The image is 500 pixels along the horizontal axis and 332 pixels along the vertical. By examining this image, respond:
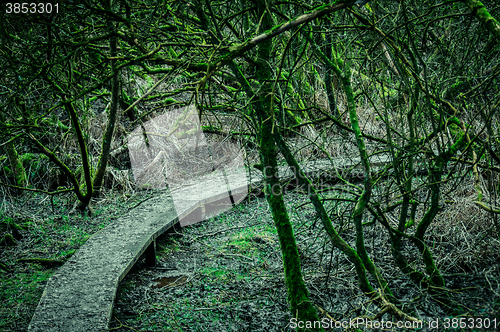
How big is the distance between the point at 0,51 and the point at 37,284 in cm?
229

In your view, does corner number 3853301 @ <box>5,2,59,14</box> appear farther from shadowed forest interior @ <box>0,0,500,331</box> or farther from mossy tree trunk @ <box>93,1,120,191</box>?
mossy tree trunk @ <box>93,1,120,191</box>

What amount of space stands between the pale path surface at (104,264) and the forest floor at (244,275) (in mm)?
273

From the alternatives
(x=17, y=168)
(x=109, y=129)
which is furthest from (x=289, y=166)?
(x=17, y=168)

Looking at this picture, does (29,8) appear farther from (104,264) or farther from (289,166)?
(104,264)

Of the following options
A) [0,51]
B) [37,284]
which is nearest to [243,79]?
[0,51]

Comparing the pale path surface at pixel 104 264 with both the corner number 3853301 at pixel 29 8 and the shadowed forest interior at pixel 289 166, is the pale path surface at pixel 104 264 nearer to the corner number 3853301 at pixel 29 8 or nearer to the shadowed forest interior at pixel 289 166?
the shadowed forest interior at pixel 289 166

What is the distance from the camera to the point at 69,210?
5855 millimetres

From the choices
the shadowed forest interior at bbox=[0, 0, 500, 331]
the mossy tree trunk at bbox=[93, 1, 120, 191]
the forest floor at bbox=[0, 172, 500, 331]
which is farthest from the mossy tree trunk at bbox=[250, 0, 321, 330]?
the mossy tree trunk at bbox=[93, 1, 120, 191]

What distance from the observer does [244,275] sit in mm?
4242

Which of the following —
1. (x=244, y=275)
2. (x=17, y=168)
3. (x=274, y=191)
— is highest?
(x=17, y=168)

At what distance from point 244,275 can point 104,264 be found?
57.2 inches

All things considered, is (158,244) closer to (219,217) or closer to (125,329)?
(219,217)

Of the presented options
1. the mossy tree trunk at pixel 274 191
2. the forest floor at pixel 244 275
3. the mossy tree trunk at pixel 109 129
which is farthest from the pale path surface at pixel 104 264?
the mossy tree trunk at pixel 109 129

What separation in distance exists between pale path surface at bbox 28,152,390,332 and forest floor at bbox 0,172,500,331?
27 centimetres
